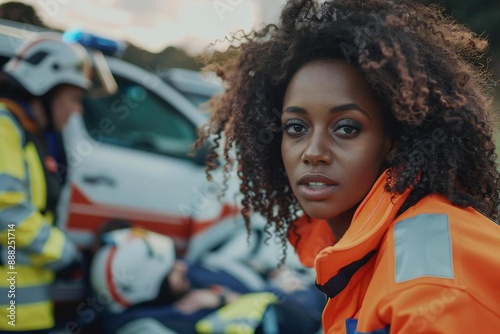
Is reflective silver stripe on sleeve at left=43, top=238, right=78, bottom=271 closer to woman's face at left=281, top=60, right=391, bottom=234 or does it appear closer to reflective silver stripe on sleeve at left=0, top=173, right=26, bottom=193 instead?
reflective silver stripe on sleeve at left=0, top=173, right=26, bottom=193

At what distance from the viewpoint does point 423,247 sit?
147 centimetres

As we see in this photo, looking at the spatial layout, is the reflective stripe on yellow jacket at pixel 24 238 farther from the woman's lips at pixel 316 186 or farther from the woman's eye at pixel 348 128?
the woman's eye at pixel 348 128

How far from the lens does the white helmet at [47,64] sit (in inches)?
132

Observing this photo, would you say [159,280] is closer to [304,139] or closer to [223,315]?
[223,315]

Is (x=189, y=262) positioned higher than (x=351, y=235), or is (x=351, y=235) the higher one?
(x=351, y=235)

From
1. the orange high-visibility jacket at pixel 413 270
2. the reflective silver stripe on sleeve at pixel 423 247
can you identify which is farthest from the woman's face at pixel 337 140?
the reflective silver stripe on sleeve at pixel 423 247

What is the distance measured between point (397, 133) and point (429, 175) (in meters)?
0.18

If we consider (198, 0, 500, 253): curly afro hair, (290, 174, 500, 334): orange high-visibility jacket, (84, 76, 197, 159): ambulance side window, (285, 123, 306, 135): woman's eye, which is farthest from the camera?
(84, 76, 197, 159): ambulance side window

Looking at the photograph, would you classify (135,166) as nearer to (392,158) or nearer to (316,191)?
(316,191)

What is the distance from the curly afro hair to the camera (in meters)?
1.75

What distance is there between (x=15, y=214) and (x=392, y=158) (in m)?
1.95

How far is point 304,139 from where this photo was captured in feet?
6.18

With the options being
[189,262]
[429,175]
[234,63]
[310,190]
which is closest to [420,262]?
[429,175]

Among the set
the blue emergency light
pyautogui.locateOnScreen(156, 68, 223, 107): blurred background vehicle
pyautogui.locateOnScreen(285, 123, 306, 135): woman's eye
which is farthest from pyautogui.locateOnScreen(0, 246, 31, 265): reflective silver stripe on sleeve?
pyautogui.locateOnScreen(285, 123, 306, 135): woman's eye
